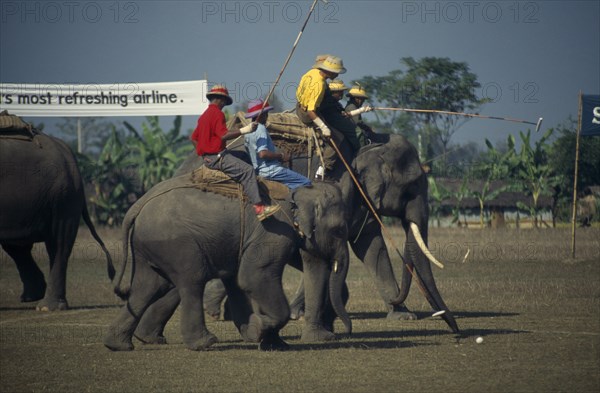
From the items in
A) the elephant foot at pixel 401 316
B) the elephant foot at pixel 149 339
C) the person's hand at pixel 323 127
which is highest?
the person's hand at pixel 323 127

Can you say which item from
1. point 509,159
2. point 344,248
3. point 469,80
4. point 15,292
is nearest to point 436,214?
point 509,159

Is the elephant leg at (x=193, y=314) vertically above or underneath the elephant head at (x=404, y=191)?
underneath

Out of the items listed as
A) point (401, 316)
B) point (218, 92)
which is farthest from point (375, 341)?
point (218, 92)

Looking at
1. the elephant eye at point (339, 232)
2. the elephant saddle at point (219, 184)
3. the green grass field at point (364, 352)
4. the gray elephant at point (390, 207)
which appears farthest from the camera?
the gray elephant at point (390, 207)

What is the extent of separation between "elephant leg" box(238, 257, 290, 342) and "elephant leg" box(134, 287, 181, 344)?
4.34ft

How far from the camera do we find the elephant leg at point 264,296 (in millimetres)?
12297

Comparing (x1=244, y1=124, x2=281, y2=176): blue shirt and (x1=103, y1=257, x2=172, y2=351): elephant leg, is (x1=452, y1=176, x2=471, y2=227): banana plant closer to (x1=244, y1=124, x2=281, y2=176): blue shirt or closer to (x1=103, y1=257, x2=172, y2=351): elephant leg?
(x1=244, y1=124, x2=281, y2=176): blue shirt

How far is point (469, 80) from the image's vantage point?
52.5 meters

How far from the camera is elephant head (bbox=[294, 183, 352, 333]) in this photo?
41.8 feet

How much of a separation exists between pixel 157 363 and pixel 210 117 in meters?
2.93

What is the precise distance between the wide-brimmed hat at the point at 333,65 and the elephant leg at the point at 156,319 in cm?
353

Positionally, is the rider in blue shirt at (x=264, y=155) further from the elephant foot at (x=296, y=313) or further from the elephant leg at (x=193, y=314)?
the elephant foot at (x=296, y=313)

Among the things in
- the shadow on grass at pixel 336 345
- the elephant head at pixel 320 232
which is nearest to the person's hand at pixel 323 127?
the elephant head at pixel 320 232

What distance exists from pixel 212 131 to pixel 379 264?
465 cm
